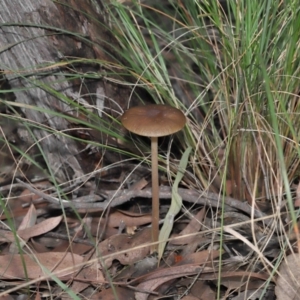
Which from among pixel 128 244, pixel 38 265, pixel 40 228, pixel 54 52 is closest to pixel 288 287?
pixel 128 244

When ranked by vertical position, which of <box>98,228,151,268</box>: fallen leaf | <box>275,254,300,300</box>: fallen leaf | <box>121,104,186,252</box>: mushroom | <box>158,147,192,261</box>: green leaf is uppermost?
<box>121,104,186,252</box>: mushroom

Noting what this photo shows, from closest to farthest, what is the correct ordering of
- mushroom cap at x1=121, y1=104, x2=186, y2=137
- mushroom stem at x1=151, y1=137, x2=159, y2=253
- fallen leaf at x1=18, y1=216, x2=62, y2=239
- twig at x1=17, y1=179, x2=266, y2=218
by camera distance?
mushroom cap at x1=121, y1=104, x2=186, y2=137 → mushroom stem at x1=151, y1=137, x2=159, y2=253 → twig at x1=17, y1=179, x2=266, y2=218 → fallen leaf at x1=18, y1=216, x2=62, y2=239

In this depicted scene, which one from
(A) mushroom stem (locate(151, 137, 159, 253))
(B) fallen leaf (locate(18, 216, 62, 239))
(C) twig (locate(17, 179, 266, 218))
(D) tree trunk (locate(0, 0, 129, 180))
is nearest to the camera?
(A) mushroom stem (locate(151, 137, 159, 253))

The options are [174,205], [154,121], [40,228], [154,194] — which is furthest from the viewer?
[40,228]

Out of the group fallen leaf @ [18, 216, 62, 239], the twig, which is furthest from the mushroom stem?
fallen leaf @ [18, 216, 62, 239]

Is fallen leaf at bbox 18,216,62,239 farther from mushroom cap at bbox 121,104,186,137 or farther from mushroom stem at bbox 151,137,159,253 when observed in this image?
mushroom cap at bbox 121,104,186,137

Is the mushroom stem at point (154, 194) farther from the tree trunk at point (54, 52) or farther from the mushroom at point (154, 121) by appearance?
the tree trunk at point (54, 52)

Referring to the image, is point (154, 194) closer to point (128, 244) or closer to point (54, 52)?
point (128, 244)
